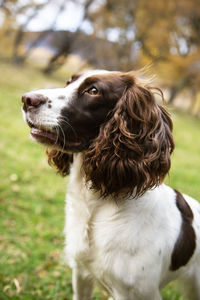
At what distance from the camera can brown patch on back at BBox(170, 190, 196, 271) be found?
204cm

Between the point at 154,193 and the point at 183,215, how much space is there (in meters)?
0.33

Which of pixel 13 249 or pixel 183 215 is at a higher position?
pixel 183 215

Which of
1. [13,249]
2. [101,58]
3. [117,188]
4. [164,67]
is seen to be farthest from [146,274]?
[164,67]

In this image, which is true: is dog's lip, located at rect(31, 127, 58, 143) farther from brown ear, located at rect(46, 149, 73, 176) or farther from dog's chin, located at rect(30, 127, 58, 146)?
brown ear, located at rect(46, 149, 73, 176)

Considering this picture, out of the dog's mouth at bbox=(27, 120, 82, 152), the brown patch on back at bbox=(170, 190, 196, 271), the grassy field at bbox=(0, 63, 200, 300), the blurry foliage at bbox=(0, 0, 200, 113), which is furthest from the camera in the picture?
the blurry foliage at bbox=(0, 0, 200, 113)

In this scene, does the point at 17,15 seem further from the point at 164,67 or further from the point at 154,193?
the point at 154,193

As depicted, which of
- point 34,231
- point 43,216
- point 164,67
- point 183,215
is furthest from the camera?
point 164,67

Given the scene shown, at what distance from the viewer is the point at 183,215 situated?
7.05ft

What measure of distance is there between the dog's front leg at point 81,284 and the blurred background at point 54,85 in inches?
13.0

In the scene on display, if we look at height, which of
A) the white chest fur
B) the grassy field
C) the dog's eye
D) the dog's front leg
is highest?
Result: the dog's eye

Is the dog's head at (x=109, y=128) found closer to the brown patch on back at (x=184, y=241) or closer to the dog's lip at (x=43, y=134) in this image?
the dog's lip at (x=43, y=134)

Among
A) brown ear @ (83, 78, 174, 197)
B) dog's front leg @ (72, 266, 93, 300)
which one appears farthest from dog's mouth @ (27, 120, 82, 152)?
dog's front leg @ (72, 266, 93, 300)

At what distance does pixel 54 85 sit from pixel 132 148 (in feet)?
47.1

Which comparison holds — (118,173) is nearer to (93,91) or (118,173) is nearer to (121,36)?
(93,91)
